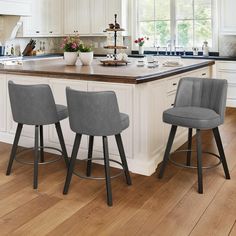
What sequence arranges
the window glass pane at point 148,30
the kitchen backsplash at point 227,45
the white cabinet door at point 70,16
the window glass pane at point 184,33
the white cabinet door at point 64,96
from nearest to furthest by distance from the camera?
the white cabinet door at point 64,96 → the kitchen backsplash at point 227,45 → the window glass pane at point 184,33 → the window glass pane at point 148,30 → the white cabinet door at point 70,16

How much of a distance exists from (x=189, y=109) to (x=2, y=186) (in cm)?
173

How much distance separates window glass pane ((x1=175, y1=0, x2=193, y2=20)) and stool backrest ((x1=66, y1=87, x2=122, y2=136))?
473 cm

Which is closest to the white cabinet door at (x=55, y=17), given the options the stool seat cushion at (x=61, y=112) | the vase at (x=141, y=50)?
the vase at (x=141, y=50)

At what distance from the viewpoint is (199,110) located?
3018mm

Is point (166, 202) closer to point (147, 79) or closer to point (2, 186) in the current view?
point (147, 79)

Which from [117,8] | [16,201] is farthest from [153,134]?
[117,8]

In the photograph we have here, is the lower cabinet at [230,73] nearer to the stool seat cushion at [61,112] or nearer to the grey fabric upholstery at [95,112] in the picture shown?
the stool seat cushion at [61,112]

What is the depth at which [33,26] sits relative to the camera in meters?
6.85

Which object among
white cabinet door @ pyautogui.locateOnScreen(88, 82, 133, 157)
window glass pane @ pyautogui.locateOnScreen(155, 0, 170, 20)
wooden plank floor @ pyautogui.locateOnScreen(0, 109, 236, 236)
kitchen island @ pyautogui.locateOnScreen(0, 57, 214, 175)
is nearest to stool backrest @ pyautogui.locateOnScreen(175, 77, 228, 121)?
kitchen island @ pyautogui.locateOnScreen(0, 57, 214, 175)

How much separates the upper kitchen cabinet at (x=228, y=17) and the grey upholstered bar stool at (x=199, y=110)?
126 inches

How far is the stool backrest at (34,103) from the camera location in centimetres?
287

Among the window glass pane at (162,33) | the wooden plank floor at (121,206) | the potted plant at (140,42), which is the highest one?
the window glass pane at (162,33)

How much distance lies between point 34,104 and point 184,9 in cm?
473

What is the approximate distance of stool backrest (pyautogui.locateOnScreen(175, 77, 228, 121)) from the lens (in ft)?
10.4
